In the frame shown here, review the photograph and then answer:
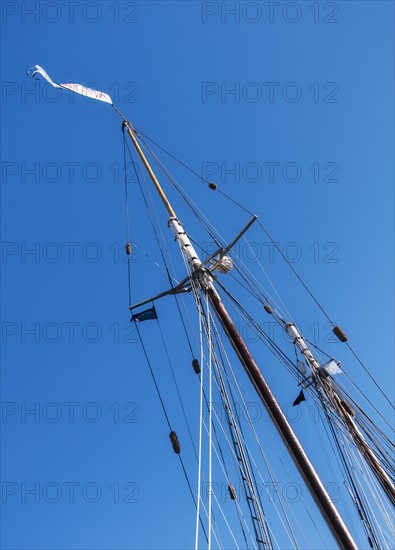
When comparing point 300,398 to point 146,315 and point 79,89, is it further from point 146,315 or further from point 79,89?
point 79,89

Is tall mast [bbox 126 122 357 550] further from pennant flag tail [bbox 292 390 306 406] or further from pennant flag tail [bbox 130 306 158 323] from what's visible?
pennant flag tail [bbox 292 390 306 406]

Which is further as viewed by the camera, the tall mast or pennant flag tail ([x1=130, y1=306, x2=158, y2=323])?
pennant flag tail ([x1=130, y1=306, x2=158, y2=323])

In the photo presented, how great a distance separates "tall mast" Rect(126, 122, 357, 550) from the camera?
9094 millimetres

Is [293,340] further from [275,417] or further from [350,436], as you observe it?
[275,417]

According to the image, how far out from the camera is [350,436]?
1650 cm

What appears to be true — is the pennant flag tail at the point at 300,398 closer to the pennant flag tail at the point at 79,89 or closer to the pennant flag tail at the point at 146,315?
the pennant flag tail at the point at 146,315

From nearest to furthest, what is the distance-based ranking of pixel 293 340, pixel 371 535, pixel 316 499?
pixel 316 499, pixel 371 535, pixel 293 340

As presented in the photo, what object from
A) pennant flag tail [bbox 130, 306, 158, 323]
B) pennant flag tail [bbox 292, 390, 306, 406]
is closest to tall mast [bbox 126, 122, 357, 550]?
pennant flag tail [bbox 130, 306, 158, 323]

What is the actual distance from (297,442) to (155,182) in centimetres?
1157

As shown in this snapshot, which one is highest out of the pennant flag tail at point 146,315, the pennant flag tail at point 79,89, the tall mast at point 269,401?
the pennant flag tail at point 79,89

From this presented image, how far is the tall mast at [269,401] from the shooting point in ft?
29.8

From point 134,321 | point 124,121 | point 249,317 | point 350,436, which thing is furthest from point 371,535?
point 124,121

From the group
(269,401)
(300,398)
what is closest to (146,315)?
(269,401)

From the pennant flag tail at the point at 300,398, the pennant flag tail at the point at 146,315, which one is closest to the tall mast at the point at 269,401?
the pennant flag tail at the point at 146,315
